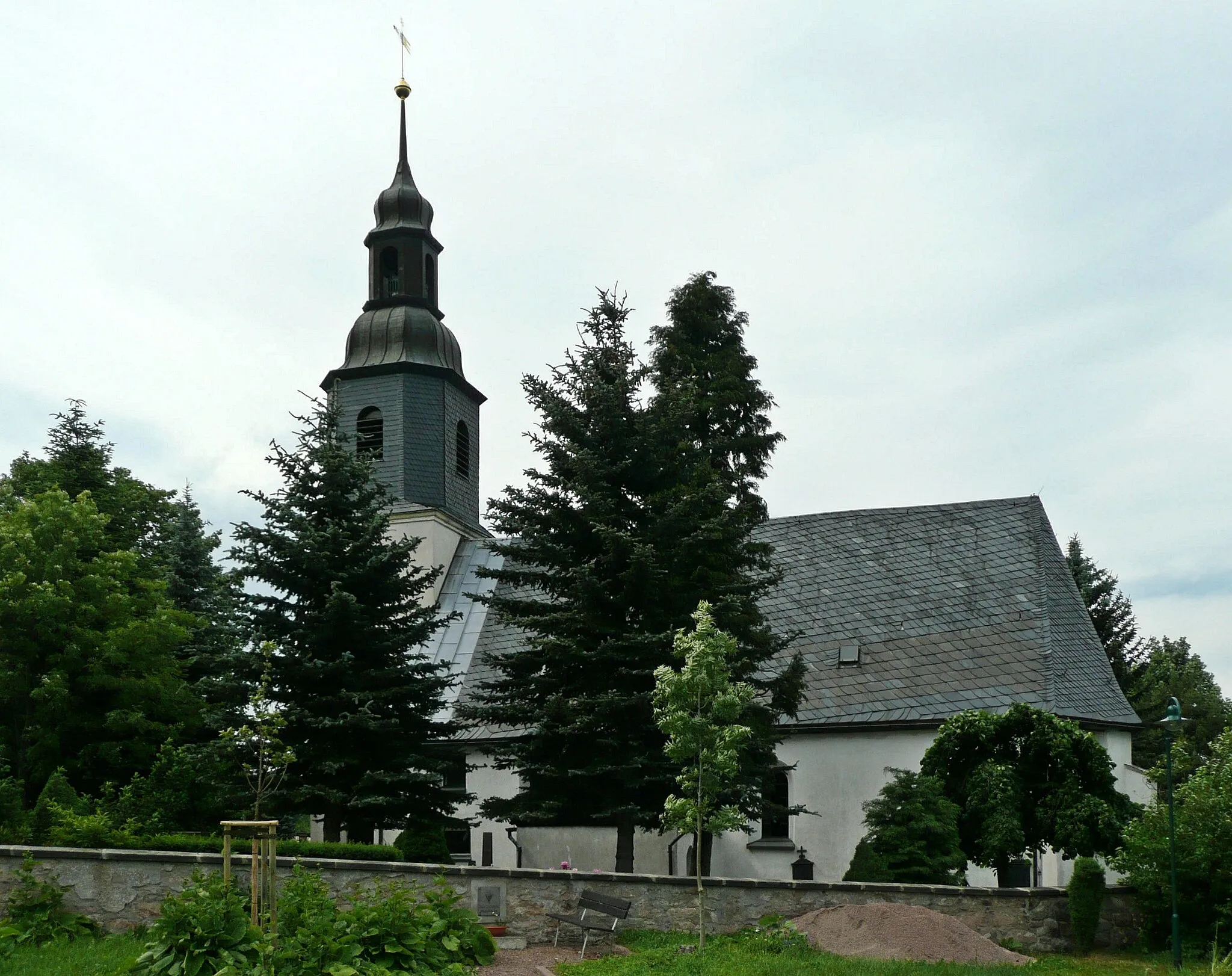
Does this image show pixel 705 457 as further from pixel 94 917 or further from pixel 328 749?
pixel 94 917

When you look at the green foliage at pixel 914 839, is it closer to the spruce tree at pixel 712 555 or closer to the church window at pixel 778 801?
the spruce tree at pixel 712 555

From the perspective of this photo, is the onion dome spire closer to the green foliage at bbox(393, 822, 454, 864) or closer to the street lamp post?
the green foliage at bbox(393, 822, 454, 864)

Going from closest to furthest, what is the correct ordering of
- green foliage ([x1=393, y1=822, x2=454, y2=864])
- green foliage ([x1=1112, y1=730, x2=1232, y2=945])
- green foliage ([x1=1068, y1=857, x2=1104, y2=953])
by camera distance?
green foliage ([x1=1112, y1=730, x2=1232, y2=945]) → green foliage ([x1=1068, y1=857, x2=1104, y2=953]) → green foliage ([x1=393, y1=822, x2=454, y2=864])

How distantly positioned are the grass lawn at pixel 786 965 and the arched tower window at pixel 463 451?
19500mm

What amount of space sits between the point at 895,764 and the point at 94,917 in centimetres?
1586

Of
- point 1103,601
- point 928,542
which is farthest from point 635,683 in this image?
point 1103,601

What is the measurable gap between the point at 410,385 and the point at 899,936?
21007mm

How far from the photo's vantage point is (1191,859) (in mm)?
17609

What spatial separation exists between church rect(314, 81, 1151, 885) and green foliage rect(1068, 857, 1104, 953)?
3.68m

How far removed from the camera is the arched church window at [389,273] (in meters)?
35.0

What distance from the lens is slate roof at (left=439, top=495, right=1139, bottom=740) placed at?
26.0m

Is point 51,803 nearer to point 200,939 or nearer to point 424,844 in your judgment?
point 424,844

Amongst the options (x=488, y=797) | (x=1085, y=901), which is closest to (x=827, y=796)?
(x=488, y=797)

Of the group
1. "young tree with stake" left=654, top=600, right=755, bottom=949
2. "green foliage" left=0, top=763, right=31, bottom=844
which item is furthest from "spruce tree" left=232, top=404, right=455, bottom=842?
"young tree with stake" left=654, top=600, right=755, bottom=949
